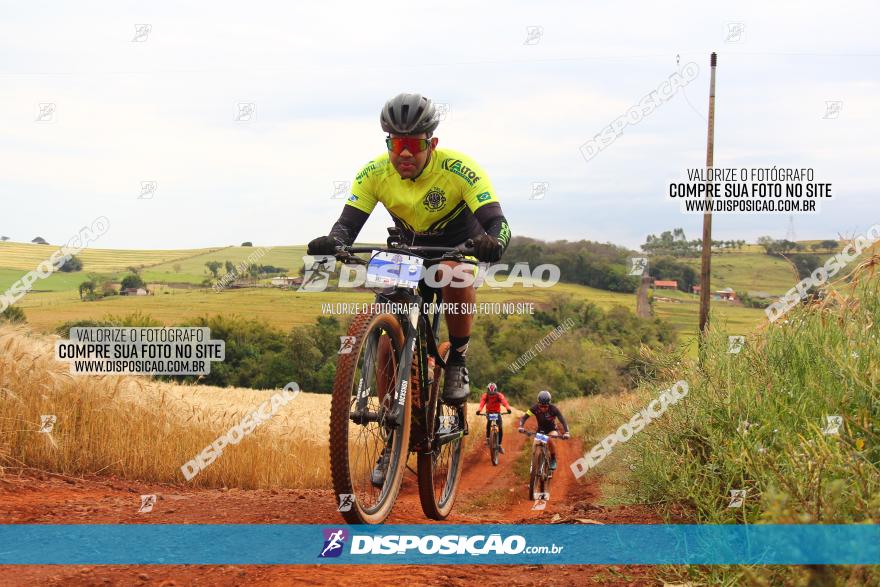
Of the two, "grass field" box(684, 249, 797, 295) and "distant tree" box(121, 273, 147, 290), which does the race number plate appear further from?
"distant tree" box(121, 273, 147, 290)

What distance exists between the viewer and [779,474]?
4.34 metres

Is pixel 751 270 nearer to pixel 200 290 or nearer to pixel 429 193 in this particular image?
pixel 200 290

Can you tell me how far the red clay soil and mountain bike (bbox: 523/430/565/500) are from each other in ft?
25.7

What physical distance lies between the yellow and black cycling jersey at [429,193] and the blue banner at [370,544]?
2475mm

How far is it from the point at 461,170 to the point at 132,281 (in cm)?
6263

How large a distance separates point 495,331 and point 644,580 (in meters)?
66.8

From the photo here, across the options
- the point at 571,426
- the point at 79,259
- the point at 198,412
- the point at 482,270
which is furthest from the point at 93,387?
the point at 79,259

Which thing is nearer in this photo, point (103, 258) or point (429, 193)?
point (429, 193)

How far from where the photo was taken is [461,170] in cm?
655

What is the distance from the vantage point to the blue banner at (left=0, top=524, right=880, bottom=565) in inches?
197

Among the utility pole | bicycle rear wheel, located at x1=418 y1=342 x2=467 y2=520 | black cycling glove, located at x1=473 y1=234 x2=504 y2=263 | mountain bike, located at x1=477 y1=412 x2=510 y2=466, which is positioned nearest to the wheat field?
bicycle rear wheel, located at x1=418 y1=342 x2=467 y2=520

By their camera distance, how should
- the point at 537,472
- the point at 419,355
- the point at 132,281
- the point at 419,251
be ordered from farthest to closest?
1. the point at 132,281
2. the point at 537,472
3. the point at 419,355
4. the point at 419,251

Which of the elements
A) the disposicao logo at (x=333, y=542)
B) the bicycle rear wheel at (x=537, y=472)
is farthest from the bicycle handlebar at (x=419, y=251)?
the bicycle rear wheel at (x=537, y=472)

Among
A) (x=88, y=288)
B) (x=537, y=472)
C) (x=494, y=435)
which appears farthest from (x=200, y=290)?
(x=537, y=472)
